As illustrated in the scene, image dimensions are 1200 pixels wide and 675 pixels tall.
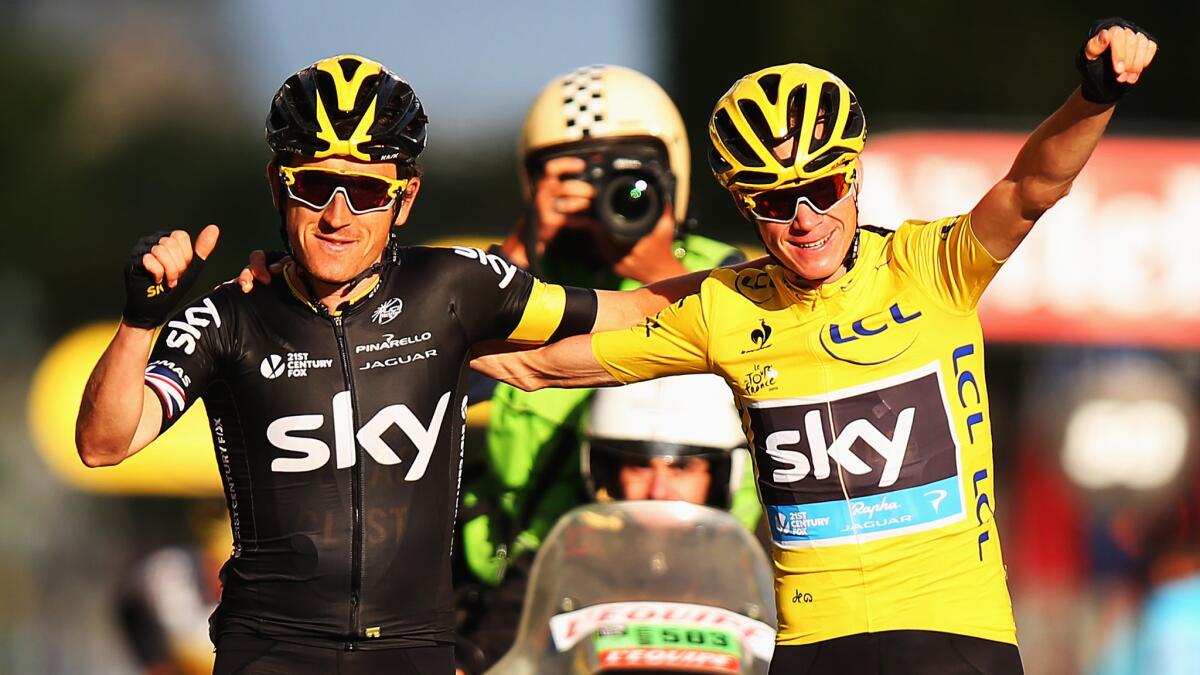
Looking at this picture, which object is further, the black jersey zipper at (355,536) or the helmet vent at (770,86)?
the helmet vent at (770,86)

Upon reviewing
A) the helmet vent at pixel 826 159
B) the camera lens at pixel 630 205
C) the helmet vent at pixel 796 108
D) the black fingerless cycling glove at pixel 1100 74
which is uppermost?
the black fingerless cycling glove at pixel 1100 74

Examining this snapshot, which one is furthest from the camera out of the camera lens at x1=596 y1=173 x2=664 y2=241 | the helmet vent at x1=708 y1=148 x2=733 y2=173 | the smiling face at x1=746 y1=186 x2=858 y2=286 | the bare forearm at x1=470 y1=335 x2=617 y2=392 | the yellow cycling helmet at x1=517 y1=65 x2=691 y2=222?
the yellow cycling helmet at x1=517 y1=65 x2=691 y2=222

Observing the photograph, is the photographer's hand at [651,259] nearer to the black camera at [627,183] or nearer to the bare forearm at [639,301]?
the black camera at [627,183]

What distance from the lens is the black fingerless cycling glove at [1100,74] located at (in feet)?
17.2

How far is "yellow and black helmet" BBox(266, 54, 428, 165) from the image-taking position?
572 centimetres

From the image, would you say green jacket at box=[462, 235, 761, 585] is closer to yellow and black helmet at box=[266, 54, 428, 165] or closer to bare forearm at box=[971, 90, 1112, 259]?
yellow and black helmet at box=[266, 54, 428, 165]

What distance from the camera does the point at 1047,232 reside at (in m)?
17.3

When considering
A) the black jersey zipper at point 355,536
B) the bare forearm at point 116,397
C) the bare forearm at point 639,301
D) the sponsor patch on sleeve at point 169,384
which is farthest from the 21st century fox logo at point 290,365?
the bare forearm at point 639,301

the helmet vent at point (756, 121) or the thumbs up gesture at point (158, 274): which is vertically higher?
the helmet vent at point (756, 121)

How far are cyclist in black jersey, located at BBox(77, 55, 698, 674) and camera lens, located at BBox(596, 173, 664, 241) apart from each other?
2.24 meters

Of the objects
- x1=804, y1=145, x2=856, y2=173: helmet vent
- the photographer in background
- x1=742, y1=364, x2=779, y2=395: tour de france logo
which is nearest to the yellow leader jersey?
x1=742, y1=364, x2=779, y2=395: tour de france logo

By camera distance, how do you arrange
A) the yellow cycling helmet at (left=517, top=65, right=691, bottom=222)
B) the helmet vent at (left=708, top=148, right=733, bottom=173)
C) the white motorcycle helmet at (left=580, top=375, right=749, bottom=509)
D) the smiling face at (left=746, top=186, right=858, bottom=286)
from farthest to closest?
the yellow cycling helmet at (left=517, top=65, right=691, bottom=222), the white motorcycle helmet at (left=580, top=375, right=749, bottom=509), the helmet vent at (left=708, top=148, right=733, bottom=173), the smiling face at (left=746, top=186, right=858, bottom=286)

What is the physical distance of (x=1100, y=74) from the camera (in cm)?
523

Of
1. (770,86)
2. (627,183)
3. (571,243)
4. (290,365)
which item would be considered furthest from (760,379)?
(571,243)
